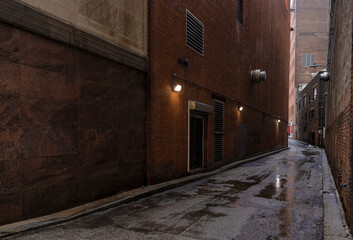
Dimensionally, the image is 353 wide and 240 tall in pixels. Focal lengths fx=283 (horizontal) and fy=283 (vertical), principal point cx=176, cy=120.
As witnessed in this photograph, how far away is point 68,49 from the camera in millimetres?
6262

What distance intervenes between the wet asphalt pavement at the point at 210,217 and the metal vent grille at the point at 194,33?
5.97 m

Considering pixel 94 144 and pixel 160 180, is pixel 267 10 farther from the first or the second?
pixel 94 144

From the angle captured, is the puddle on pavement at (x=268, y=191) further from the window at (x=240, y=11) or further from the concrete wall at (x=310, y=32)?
the concrete wall at (x=310, y=32)

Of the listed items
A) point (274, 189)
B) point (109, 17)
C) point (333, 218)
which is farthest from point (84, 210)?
point (274, 189)

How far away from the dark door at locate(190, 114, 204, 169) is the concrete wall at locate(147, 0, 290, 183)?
0.45m

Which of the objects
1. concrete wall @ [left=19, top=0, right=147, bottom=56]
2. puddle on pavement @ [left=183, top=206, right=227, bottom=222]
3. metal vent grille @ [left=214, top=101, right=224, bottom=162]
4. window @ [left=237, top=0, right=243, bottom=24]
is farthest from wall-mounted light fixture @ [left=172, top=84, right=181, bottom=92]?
window @ [left=237, top=0, right=243, bottom=24]

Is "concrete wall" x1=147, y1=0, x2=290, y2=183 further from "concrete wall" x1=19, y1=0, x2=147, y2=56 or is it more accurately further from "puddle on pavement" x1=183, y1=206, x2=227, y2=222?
"puddle on pavement" x1=183, y1=206, x2=227, y2=222

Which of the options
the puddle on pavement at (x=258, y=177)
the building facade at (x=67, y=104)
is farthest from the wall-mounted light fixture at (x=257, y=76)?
the building facade at (x=67, y=104)

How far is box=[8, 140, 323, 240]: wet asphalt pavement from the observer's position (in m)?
4.92

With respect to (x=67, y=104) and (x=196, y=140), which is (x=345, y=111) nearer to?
(x=67, y=104)

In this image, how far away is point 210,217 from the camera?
19.5ft

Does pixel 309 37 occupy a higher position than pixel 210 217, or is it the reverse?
pixel 309 37

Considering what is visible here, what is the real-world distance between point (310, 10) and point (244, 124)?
48.9m

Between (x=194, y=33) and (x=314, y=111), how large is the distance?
111 feet
